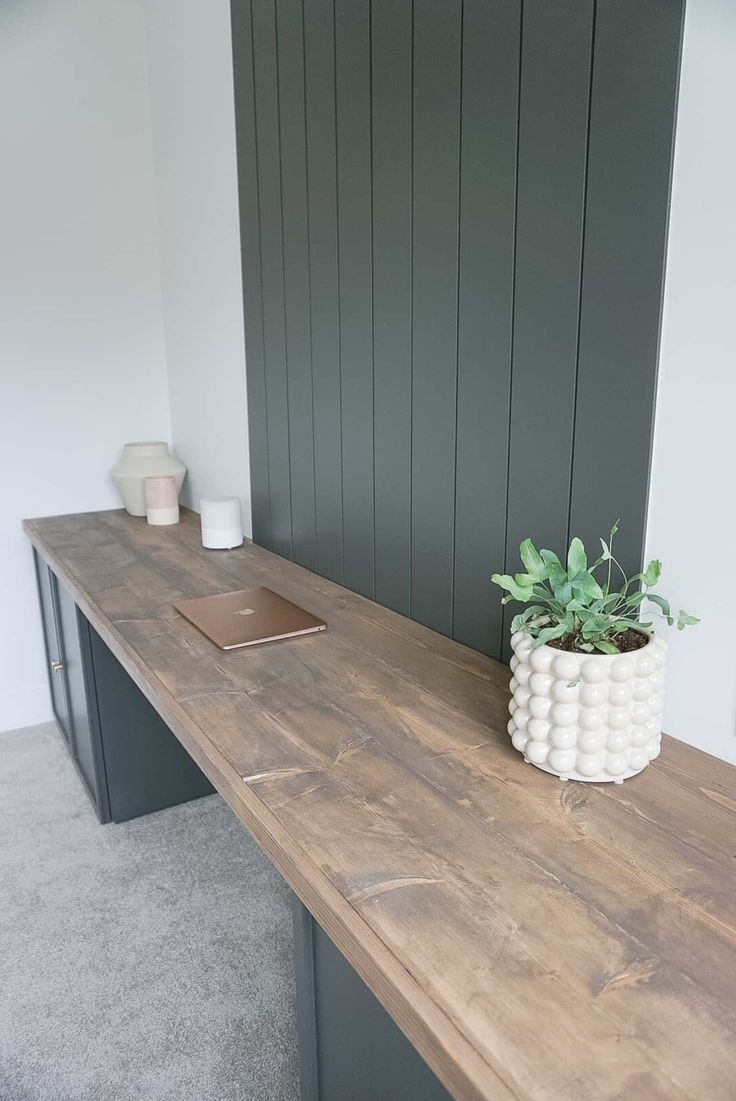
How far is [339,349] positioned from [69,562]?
3.22 ft

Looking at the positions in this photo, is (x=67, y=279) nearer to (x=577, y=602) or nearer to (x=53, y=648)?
(x=53, y=648)

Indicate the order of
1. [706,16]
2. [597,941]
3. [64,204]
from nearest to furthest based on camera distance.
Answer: [597,941] < [706,16] < [64,204]

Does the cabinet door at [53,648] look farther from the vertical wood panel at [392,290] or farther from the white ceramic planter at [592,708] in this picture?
the white ceramic planter at [592,708]

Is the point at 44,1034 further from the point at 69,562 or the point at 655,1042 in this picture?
the point at 655,1042

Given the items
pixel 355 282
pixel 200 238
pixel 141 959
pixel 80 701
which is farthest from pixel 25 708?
pixel 355 282

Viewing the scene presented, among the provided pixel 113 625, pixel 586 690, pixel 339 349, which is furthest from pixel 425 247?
pixel 113 625

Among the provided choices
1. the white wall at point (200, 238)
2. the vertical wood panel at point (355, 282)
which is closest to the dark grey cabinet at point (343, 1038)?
the vertical wood panel at point (355, 282)

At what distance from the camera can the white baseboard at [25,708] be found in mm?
2805

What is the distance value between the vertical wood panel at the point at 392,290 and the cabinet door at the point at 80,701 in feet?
3.10

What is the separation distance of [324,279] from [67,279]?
1.37 m

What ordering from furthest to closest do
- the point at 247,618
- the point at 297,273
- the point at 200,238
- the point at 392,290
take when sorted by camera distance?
1. the point at 200,238
2. the point at 297,273
3. the point at 247,618
4. the point at 392,290

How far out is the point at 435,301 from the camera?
1.40 m

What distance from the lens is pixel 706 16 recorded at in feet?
2.98

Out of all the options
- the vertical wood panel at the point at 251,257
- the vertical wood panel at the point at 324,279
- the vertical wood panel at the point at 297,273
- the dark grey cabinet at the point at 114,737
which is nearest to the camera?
the vertical wood panel at the point at 324,279
